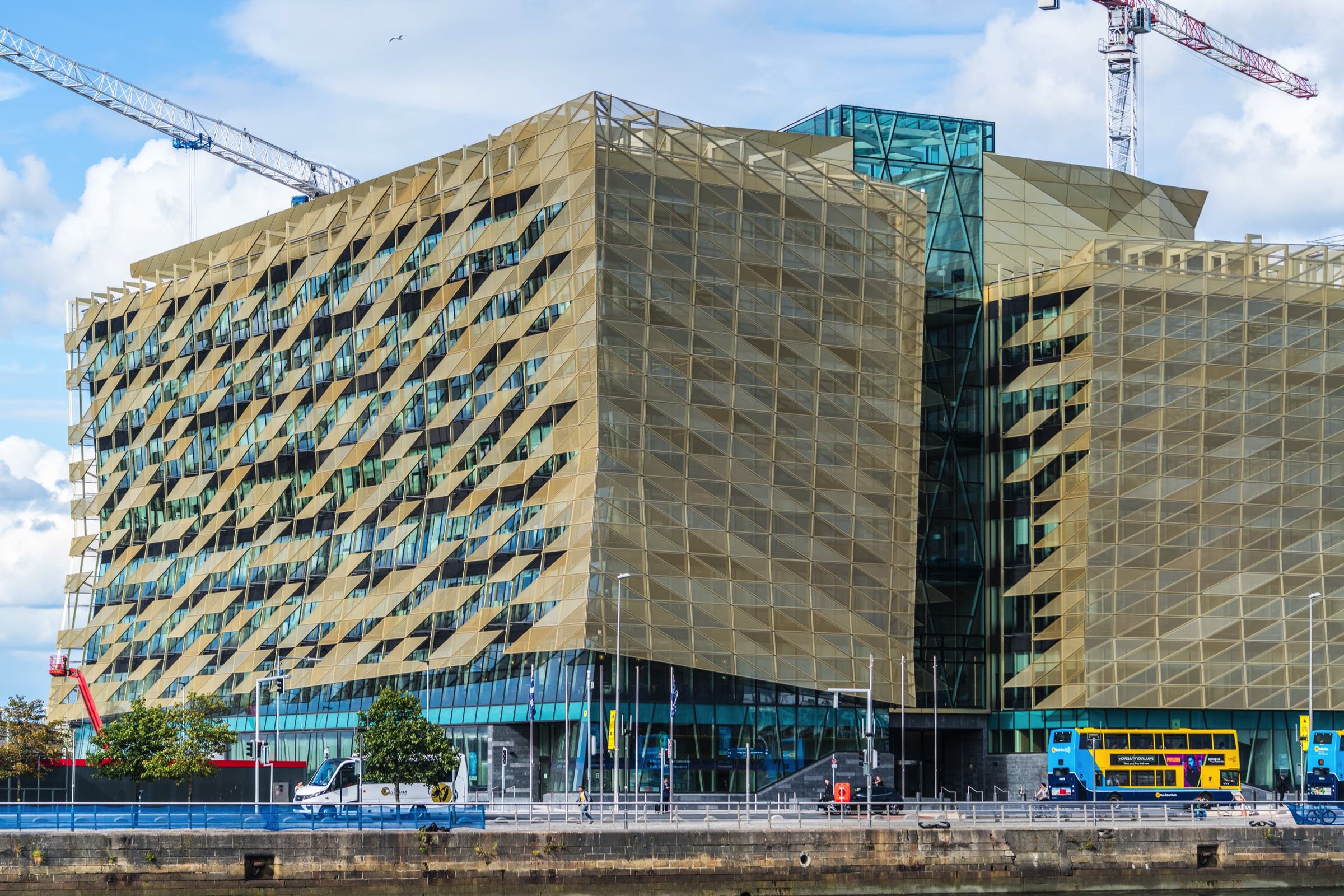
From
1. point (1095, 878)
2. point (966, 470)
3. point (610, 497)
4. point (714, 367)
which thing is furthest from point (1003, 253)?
point (1095, 878)

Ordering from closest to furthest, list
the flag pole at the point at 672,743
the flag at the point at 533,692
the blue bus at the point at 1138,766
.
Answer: the flag pole at the point at 672,743 → the flag at the point at 533,692 → the blue bus at the point at 1138,766

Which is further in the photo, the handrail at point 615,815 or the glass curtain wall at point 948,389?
the glass curtain wall at point 948,389

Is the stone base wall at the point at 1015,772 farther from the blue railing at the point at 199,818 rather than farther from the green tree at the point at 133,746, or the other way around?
the blue railing at the point at 199,818

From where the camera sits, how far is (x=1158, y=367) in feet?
374

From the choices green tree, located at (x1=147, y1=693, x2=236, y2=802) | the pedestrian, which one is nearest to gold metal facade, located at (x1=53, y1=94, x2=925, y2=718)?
the pedestrian

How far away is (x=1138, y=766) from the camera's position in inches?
4033

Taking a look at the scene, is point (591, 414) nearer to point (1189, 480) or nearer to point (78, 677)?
point (1189, 480)

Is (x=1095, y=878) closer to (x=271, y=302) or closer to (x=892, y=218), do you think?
(x=892, y=218)

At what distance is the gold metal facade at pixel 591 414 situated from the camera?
339 feet

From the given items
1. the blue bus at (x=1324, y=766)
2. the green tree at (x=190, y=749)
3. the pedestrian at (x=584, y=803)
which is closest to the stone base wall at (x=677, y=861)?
the pedestrian at (x=584, y=803)

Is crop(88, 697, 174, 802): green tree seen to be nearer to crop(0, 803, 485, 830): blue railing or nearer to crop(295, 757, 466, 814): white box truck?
crop(295, 757, 466, 814): white box truck

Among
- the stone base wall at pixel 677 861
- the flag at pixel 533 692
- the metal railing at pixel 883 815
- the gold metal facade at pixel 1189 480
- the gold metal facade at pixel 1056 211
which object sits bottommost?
the stone base wall at pixel 677 861

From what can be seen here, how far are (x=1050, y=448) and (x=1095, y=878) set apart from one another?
1719 inches

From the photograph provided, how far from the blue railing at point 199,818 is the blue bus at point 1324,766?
2110 inches
